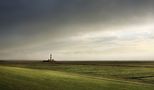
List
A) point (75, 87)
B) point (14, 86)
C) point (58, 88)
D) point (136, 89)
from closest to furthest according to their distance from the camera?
point (14, 86)
point (58, 88)
point (75, 87)
point (136, 89)

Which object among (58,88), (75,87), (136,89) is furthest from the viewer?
(136,89)

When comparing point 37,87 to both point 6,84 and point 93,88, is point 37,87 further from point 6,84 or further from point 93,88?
point 93,88

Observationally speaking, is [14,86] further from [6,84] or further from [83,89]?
[83,89]

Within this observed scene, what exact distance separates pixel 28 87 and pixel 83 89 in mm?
6108

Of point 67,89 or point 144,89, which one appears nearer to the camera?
point 67,89

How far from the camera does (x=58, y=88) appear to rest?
88.8ft

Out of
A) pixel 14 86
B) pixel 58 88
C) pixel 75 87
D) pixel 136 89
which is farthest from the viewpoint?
pixel 136 89

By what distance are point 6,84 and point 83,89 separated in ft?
26.6

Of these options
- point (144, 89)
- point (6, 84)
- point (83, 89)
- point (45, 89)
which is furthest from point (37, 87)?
point (144, 89)

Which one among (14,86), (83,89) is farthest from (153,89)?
(14,86)

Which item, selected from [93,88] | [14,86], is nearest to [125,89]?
[93,88]

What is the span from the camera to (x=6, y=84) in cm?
2577

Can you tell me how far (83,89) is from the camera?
92.7 feet

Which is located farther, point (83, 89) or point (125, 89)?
point (125, 89)
